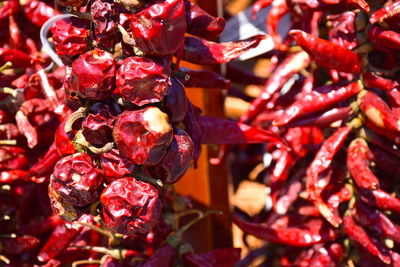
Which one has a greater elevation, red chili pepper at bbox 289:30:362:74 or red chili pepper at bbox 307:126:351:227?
red chili pepper at bbox 289:30:362:74

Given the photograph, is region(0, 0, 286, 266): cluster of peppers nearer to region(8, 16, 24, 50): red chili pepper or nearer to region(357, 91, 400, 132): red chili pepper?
region(8, 16, 24, 50): red chili pepper

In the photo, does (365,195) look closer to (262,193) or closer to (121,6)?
(121,6)

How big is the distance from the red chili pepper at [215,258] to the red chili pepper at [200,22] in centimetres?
45

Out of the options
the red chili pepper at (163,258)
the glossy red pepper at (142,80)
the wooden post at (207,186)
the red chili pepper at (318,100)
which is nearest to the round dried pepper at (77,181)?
the glossy red pepper at (142,80)

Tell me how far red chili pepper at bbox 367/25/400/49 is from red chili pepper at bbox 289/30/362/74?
48mm

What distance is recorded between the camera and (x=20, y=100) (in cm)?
112

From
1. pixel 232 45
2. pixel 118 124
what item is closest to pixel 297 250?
pixel 232 45

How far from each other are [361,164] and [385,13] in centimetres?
30

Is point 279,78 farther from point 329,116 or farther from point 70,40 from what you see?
point 70,40

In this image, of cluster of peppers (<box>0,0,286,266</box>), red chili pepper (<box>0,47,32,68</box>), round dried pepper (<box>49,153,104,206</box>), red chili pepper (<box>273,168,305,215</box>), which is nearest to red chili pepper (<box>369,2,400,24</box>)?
cluster of peppers (<box>0,0,286,266</box>)

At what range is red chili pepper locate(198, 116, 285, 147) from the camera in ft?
3.49

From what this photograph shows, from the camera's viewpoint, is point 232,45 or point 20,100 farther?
point 20,100

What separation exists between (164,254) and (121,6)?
501 mm

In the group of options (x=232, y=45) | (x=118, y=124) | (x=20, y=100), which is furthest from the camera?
(x=20, y=100)
